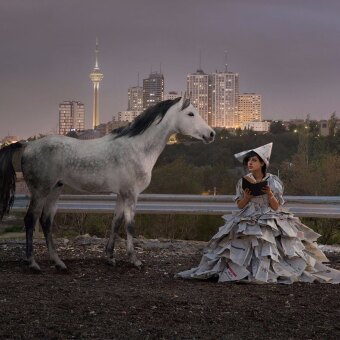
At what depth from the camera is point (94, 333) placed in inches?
194

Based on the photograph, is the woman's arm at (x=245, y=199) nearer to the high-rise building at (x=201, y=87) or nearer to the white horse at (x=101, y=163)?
the white horse at (x=101, y=163)

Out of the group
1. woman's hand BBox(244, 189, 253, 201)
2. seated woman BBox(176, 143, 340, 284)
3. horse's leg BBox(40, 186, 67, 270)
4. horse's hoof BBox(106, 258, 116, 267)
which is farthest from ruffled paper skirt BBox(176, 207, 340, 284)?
horse's leg BBox(40, 186, 67, 270)

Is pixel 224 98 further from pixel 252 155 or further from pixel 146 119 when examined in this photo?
pixel 252 155

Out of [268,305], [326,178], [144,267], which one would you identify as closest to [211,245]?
[144,267]

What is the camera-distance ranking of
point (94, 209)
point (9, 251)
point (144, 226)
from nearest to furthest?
point (9, 251) → point (94, 209) → point (144, 226)

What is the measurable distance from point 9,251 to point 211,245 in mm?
3317

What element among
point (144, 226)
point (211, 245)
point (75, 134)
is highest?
point (75, 134)

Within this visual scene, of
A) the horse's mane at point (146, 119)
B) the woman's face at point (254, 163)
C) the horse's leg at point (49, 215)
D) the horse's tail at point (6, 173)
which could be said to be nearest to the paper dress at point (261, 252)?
the woman's face at point (254, 163)

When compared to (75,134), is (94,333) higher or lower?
lower

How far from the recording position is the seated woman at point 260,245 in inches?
299

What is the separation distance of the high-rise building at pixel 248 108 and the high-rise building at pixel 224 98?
879 mm

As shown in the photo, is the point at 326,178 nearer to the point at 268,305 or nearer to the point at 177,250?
the point at 177,250

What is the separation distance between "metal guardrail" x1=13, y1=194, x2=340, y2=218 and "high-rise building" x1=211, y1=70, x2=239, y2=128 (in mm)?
68842

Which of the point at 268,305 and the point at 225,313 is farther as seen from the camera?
the point at 268,305
